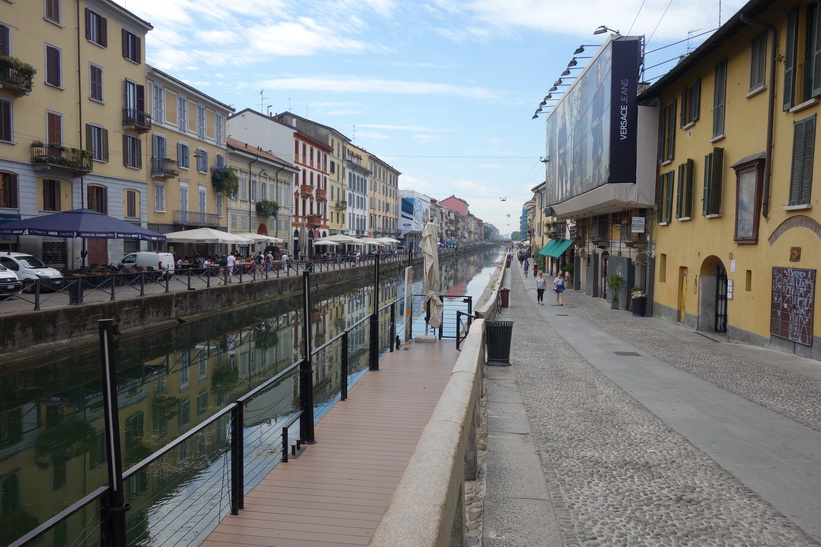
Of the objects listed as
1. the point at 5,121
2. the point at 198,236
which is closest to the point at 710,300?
the point at 198,236

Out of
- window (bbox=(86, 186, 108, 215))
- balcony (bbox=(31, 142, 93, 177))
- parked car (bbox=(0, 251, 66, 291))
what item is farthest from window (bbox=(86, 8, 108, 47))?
parked car (bbox=(0, 251, 66, 291))

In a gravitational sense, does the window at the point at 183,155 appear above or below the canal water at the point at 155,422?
above

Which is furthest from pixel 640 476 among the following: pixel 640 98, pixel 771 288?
pixel 640 98

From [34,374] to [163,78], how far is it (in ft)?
69.0

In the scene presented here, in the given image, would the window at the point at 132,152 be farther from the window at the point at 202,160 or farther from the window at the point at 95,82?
the window at the point at 202,160

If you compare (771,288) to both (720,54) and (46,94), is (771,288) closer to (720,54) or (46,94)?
(720,54)

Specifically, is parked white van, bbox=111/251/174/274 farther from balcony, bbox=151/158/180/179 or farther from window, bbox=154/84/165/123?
window, bbox=154/84/165/123

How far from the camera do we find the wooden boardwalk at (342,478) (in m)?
4.74

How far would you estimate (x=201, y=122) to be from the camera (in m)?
35.8

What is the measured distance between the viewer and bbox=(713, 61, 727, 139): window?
1620cm

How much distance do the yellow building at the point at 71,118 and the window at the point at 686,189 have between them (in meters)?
22.1

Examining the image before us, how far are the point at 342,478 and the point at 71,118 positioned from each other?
24.2 meters

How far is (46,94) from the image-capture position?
909 inches

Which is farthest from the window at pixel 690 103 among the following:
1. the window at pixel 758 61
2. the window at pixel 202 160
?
the window at pixel 202 160
